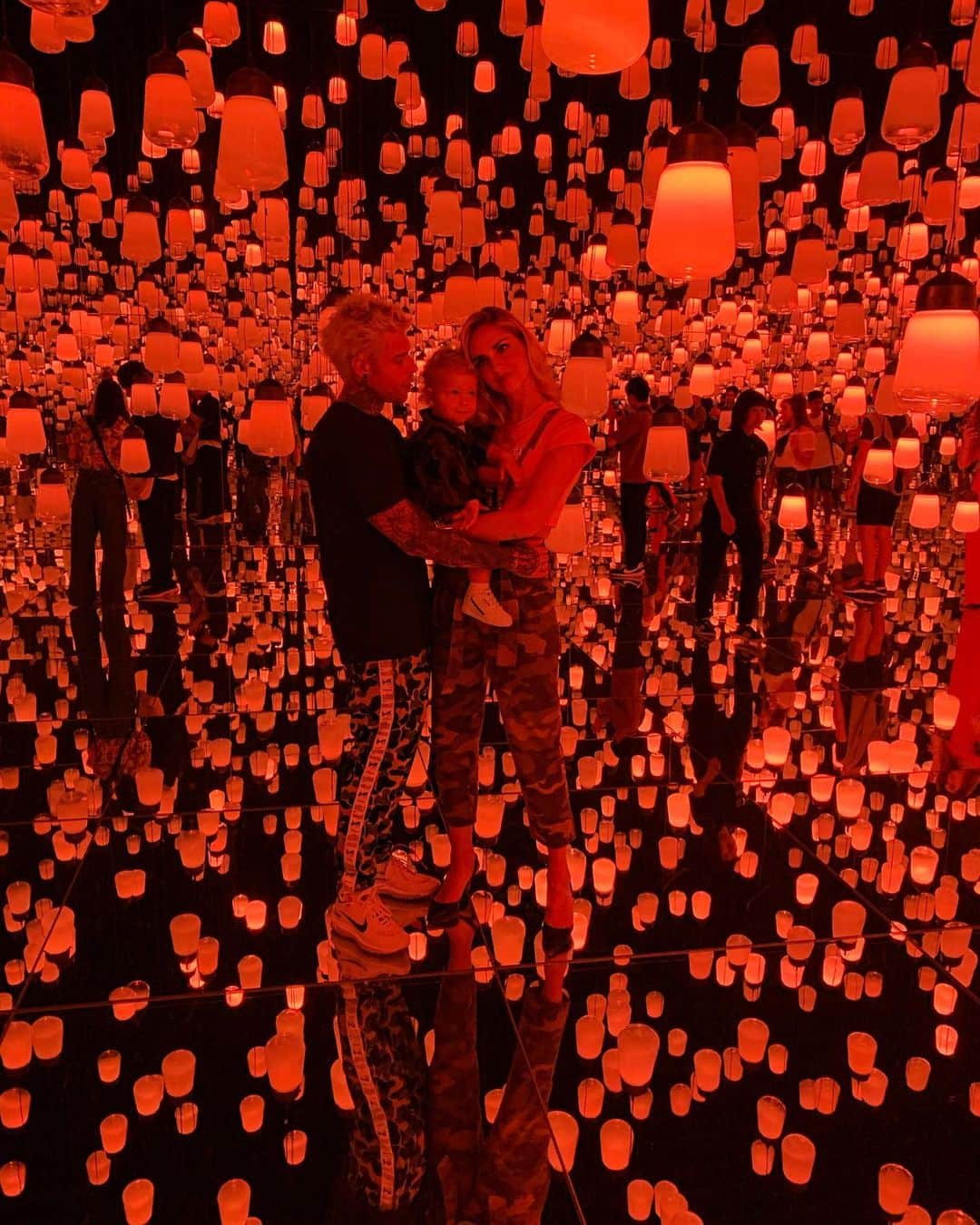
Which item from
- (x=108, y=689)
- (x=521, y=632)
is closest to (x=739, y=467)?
(x=108, y=689)

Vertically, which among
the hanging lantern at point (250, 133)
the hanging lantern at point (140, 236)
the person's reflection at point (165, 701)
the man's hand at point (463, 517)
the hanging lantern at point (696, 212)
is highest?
the hanging lantern at point (250, 133)

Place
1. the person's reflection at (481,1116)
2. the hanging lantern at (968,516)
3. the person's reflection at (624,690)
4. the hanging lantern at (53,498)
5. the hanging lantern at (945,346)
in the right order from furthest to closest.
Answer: the hanging lantern at (53,498) → the hanging lantern at (968,516) → the person's reflection at (624,690) → the hanging lantern at (945,346) → the person's reflection at (481,1116)

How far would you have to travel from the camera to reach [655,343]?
2031 centimetres

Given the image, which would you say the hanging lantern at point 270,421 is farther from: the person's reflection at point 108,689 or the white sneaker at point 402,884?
the white sneaker at point 402,884

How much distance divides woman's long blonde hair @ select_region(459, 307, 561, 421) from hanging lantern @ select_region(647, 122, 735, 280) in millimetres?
692

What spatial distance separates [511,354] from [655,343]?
17707 millimetres

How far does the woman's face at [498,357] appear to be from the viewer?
128 inches

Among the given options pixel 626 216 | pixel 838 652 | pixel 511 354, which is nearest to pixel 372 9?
pixel 626 216

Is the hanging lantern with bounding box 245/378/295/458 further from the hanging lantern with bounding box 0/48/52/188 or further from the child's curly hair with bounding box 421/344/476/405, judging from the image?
the child's curly hair with bounding box 421/344/476/405

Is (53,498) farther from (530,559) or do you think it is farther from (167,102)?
(530,559)

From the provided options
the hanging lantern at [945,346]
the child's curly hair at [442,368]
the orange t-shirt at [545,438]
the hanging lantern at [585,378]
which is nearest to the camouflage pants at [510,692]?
the orange t-shirt at [545,438]

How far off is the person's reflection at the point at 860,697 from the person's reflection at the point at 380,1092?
2.47 metres

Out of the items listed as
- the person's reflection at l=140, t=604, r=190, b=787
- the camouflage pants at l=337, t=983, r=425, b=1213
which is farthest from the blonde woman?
the person's reflection at l=140, t=604, r=190, b=787

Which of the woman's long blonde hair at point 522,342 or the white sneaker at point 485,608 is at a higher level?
the woman's long blonde hair at point 522,342
